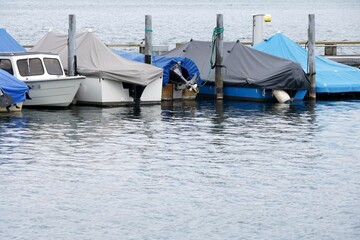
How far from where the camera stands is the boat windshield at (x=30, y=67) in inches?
1345

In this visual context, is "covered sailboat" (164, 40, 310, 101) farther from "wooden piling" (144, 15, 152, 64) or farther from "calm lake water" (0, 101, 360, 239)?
"calm lake water" (0, 101, 360, 239)

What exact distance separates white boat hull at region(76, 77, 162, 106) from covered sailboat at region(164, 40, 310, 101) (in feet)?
9.93

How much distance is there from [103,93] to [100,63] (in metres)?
1.21

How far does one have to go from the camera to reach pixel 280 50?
40812 mm

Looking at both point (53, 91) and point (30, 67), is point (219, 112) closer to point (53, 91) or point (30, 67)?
point (53, 91)

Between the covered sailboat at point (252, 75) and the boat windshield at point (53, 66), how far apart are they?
6107 millimetres

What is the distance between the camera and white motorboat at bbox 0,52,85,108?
34000mm

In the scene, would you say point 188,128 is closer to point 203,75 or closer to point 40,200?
point 203,75

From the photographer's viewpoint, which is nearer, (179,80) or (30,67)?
(30,67)

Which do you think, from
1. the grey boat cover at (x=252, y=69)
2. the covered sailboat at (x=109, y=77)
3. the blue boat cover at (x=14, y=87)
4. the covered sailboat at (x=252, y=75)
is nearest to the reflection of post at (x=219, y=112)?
the covered sailboat at (x=252, y=75)

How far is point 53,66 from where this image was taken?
34.8m

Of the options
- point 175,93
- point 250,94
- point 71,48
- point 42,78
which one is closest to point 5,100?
point 42,78

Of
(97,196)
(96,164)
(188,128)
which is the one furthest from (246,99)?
(97,196)

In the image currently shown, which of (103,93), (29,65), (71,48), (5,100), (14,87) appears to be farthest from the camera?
(71,48)
